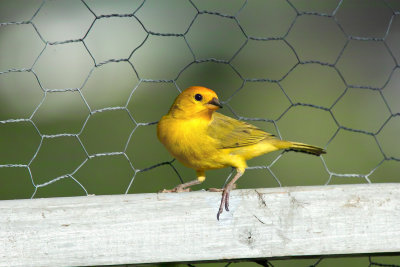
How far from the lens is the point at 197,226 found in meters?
1.31

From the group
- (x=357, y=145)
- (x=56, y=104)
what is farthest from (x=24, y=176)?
(x=357, y=145)

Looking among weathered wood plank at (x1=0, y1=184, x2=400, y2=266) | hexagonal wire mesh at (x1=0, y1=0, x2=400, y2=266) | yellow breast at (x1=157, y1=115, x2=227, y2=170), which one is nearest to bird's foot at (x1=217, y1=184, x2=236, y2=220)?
weathered wood plank at (x1=0, y1=184, x2=400, y2=266)

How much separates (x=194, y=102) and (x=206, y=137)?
10 cm

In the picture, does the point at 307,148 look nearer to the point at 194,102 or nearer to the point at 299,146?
the point at 299,146

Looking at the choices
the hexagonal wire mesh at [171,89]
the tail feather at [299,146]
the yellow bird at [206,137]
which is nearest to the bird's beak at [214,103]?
the yellow bird at [206,137]

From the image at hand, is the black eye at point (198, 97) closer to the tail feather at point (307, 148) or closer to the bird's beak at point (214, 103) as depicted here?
the bird's beak at point (214, 103)

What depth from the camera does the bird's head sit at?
1.54 meters

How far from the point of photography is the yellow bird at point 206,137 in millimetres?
1476

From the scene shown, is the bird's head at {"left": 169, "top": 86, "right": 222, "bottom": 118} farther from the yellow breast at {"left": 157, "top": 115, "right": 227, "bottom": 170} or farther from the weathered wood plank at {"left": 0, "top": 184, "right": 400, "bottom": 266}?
the weathered wood plank at {"left": 0, "top": 184, "right": 400, "bottom": 266}

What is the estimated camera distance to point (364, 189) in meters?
1.37

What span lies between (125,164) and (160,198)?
1.87 metres

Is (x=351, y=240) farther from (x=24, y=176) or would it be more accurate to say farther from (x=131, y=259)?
(x=24, y=176)

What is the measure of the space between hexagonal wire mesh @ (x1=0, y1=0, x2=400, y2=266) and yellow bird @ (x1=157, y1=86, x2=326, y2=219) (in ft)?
2.98

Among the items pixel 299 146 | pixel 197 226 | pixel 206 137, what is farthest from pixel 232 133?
pixel 197 226
